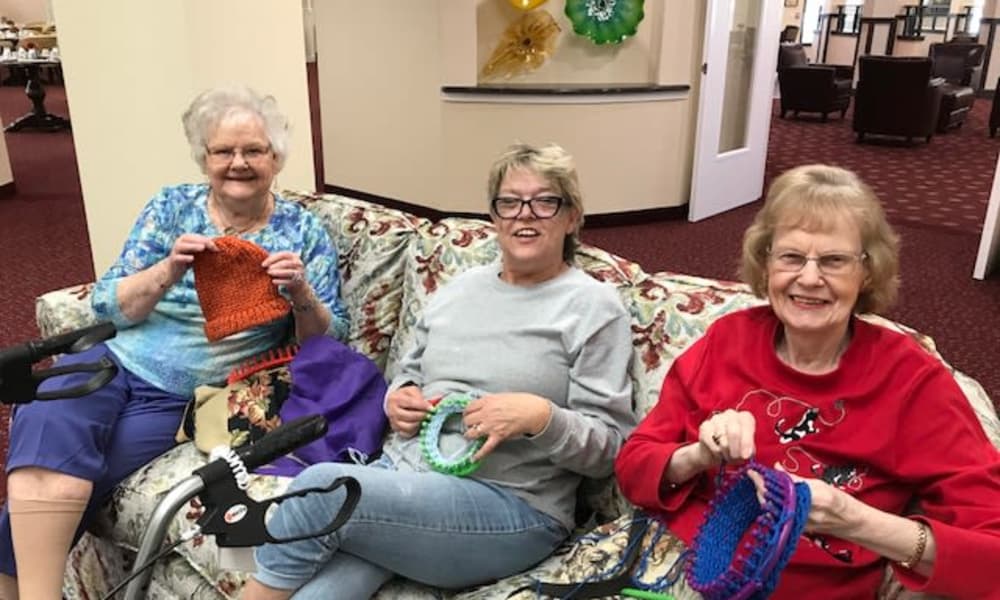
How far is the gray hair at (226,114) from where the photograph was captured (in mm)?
1998

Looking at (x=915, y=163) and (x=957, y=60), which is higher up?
(x=957, y=60)

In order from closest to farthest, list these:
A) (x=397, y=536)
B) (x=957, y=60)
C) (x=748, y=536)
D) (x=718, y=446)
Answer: (x=748, y=536) → (x=718, y=446) → (x=397, y=536) → (x=957, y=60)

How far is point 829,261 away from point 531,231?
23.1 inches

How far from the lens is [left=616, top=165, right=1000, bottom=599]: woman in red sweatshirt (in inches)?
43.5

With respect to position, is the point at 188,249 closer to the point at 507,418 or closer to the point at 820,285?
the point at 507,418

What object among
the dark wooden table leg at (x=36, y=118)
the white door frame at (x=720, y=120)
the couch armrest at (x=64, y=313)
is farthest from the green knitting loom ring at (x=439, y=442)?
the dark wooden table leg at (x=36, y=118)

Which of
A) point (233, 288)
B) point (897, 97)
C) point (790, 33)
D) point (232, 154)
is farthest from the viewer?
point (790, 33)

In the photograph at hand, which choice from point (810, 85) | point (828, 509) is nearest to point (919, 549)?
point (828, 509)

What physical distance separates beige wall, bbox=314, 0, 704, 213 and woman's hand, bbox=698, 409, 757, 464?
3.95 meters

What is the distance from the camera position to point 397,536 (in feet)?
4.70

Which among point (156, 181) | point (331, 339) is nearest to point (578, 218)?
point (331, 339)

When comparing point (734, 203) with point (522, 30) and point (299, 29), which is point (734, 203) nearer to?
point (522, 30)

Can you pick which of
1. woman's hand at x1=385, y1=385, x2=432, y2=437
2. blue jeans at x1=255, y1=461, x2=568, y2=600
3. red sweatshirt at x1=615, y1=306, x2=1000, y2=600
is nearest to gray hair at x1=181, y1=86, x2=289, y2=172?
woman's hand at x1=385, y1=385, x2=432, y2=437

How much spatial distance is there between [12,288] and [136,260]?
2663mm
